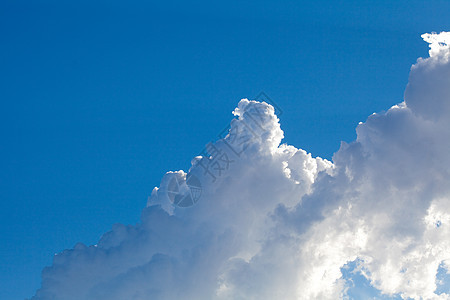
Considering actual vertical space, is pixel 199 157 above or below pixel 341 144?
above

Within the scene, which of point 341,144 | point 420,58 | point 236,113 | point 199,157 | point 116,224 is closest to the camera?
point 420,58

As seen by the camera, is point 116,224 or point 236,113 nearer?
point 236,113

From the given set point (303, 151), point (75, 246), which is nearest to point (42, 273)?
point (75, 246)

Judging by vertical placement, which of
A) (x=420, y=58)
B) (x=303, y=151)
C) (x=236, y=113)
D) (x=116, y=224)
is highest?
(x=116, y=224)

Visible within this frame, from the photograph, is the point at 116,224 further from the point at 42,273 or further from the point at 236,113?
the point at 236,113

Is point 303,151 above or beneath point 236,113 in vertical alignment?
beneath

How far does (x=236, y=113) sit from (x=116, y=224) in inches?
2900

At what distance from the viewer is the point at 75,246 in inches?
4926

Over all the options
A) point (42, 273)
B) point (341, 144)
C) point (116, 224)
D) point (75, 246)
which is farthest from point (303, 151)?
point (42, 273)

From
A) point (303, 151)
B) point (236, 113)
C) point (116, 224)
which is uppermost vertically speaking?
point (116, 224)

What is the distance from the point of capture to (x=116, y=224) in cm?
12231

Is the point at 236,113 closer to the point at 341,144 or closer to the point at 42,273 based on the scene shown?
the point at 341,144

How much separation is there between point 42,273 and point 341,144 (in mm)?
141981

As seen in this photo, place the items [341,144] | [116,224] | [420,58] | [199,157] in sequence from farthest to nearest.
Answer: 1. [116,224]
2. [199,157]
3. [341,144]
4. [420,58]
